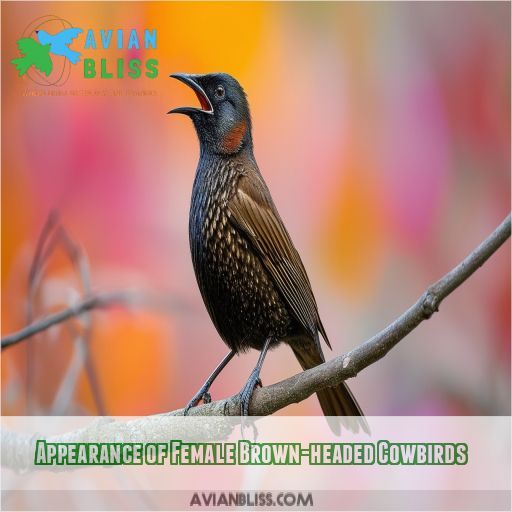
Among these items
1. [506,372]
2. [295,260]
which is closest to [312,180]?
[295,260]

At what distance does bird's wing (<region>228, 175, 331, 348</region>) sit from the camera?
2.41 metres

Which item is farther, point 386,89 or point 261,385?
point 386,89

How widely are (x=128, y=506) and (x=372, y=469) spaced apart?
2.88 ft

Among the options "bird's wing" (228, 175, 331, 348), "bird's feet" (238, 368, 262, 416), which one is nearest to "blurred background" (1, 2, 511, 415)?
"bird's wing" (228, 175, 331, 348)

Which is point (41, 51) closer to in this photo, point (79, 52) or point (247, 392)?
point (79, 52)

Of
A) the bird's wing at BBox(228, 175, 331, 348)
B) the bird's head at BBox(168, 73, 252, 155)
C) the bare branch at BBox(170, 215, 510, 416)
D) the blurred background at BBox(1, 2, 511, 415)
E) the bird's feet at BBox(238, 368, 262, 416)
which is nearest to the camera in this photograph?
the bare branch at BBox(170, 215, 510, 416)

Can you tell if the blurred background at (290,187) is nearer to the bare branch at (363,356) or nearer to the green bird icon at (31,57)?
the green bird icon at (31,57)

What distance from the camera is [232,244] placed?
7.86 feet

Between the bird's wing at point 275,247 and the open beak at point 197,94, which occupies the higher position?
the open beak at point 197,94

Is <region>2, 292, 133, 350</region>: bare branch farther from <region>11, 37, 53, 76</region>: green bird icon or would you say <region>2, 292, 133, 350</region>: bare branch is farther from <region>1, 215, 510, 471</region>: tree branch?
<region>11, 37, 53, 76</region>: green bird icon

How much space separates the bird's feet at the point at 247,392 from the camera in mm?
2307

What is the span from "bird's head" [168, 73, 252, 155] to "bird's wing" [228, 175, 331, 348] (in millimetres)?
143

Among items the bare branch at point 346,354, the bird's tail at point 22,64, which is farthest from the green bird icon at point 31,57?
the bare branch at point 346,354

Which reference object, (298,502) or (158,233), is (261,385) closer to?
(298,502)
